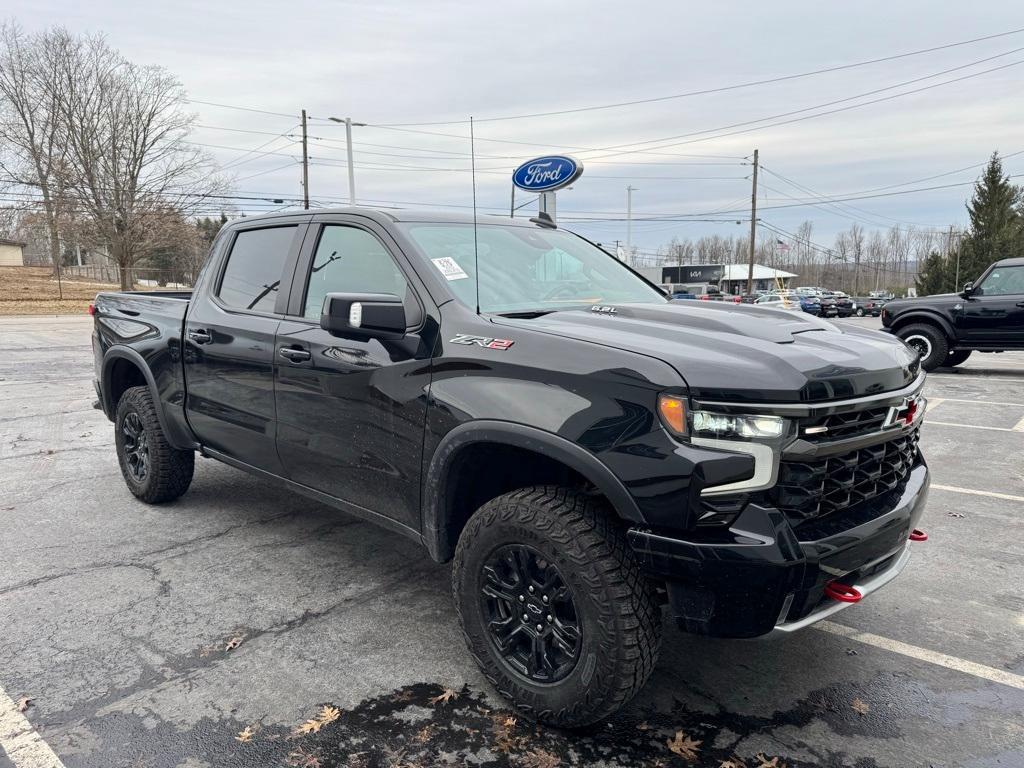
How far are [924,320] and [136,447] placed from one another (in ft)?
39.9

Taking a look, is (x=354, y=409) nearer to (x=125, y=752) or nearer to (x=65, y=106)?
(x=125, y=752)

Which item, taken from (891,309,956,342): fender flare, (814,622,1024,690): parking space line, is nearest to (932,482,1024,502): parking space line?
(814,622,1024,690): parking space line

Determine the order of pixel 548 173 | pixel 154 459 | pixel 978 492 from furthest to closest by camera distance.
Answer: pixel 548 173, pixel 978 492, pixel 154 459

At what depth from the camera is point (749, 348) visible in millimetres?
2449

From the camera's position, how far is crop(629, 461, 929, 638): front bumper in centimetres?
218

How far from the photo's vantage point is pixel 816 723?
8.82ft

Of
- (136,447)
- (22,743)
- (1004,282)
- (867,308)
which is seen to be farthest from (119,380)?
(867,308)

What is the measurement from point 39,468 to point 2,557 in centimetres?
219

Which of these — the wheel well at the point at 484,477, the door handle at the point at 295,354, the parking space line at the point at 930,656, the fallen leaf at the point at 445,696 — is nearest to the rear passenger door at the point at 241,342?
the door handle at the point at 295,354

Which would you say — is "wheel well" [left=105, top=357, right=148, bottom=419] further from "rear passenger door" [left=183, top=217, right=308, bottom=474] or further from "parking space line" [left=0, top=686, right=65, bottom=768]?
"parking space line" [left=0, top=686, right=65, bottom=768]

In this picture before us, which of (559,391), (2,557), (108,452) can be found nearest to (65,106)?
(108,452)

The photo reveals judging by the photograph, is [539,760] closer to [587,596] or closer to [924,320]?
[587,596]

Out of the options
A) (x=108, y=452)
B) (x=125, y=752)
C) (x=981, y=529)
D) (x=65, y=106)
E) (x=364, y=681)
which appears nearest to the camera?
(x=125, y=752)

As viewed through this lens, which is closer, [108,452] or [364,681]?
[364,681]
